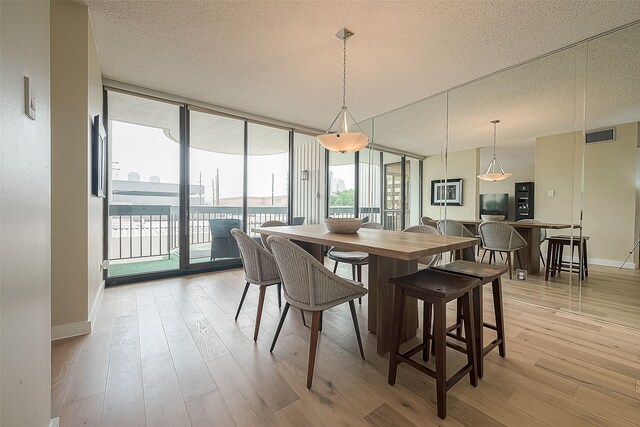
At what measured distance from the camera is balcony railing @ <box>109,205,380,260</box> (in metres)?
3.91

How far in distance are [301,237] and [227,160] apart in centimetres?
282

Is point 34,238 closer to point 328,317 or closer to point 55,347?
point 55,347

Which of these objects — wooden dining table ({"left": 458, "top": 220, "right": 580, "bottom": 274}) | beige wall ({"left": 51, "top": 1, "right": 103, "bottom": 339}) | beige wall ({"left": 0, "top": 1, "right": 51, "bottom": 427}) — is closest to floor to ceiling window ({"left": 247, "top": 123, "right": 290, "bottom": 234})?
beige wall ({"left": 51, "top": 1, "right": 103, "bottom": 339})

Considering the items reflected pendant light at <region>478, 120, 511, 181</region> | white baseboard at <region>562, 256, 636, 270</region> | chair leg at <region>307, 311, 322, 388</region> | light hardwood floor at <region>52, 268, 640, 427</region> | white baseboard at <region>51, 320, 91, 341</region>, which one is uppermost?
reflected pendant light at <region>478, 120, 511, 181</region>

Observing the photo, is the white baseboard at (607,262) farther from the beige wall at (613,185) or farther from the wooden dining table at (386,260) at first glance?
the wooden dining table at (386,260)

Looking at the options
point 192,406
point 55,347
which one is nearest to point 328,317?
point 192,406

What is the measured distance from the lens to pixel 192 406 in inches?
53.4

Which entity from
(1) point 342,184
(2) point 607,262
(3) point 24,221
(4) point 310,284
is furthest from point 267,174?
(2) point 607,262

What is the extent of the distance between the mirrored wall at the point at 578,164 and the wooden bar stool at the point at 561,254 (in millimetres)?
11

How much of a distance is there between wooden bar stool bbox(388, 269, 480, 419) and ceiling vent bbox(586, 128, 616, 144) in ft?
7.69

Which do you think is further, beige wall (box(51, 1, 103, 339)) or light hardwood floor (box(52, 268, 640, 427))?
beige wall (box(51, 1, 103, 339))

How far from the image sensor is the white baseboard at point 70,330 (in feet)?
6.64

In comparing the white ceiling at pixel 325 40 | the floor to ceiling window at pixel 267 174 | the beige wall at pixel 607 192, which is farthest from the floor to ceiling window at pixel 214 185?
the beige wall at pixel 607 192

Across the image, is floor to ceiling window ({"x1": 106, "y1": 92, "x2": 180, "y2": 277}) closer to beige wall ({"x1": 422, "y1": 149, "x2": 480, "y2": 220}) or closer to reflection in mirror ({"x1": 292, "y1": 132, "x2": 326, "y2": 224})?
reflection in mirror ({"x1": 292, "y1": 132, "x2": 326, "y2": 224})
